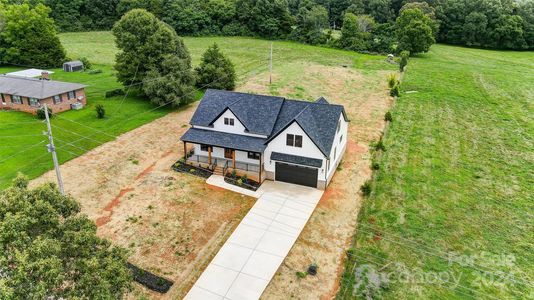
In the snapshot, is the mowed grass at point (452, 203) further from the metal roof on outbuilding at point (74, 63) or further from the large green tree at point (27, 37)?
the large green tree at point (27, 37)

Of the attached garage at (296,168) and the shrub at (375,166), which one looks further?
the shrub at (375,166)

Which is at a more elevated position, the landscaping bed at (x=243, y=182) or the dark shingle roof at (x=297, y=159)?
the dark shingle roof at (x=297, y=159)

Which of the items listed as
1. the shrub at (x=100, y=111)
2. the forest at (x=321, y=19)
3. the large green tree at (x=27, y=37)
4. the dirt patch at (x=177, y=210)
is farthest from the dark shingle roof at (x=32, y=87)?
the forest at (x=321, y=19)

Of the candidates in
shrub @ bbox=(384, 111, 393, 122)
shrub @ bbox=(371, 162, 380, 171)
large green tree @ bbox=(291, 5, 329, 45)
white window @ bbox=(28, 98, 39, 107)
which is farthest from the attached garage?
large green tree @ bbox=(291, 5, 329, 45)

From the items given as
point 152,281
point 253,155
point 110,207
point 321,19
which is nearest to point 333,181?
point 253,155

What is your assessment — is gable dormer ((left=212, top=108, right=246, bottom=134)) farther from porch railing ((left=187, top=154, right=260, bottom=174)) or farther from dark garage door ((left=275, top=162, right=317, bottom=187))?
dark garage door ((left=275, top=162, right=317, bottom=187))

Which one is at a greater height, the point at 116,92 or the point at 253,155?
the point at 116,92

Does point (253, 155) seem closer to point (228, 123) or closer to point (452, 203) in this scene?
point (228, 123)

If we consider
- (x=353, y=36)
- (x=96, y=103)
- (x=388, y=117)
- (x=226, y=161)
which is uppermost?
(x=353, y=36)

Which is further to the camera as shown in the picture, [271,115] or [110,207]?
[271,115]
